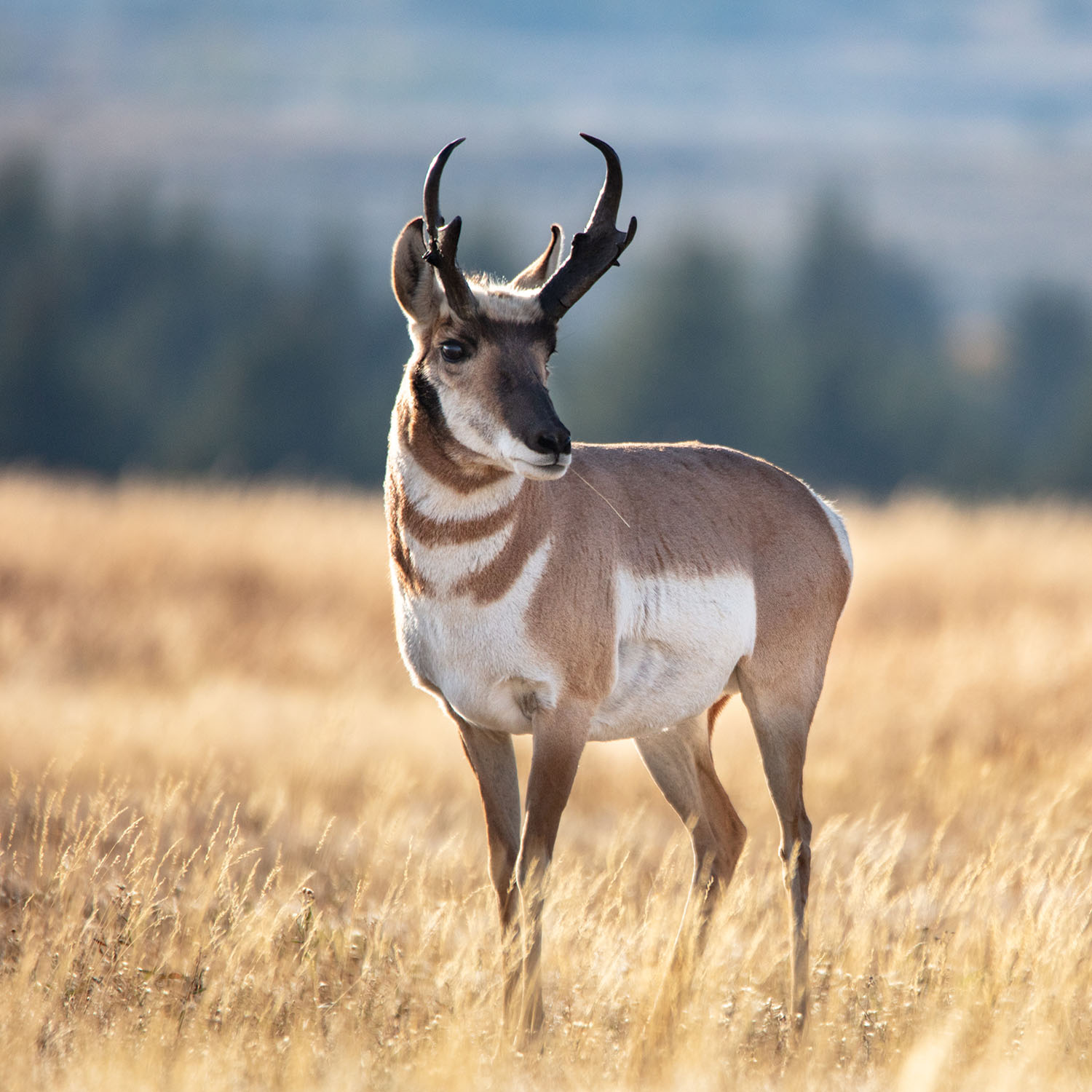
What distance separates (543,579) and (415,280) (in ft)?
3.58

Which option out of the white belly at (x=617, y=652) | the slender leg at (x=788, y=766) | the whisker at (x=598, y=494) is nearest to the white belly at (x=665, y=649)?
the white belly at (x=617, y=652)

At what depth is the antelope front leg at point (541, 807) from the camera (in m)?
4.75

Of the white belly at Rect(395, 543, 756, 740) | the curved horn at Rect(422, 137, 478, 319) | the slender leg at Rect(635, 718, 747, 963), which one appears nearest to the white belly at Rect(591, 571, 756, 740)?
the white belly at Rect(395, 543, 756, 740)

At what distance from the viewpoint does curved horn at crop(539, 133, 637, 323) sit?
4.91m

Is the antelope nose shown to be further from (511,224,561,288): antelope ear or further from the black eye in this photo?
(511,224,561,288): antelope ear

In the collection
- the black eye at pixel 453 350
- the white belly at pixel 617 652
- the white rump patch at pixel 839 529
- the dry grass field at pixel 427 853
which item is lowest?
the dry grass field at pixel 427 853

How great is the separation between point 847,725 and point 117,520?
9223 mm

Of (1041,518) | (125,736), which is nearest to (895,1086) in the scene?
(125,736)

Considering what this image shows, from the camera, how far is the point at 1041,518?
62.8ft

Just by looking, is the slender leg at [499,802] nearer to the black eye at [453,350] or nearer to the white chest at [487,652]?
the white chest at [487,652]

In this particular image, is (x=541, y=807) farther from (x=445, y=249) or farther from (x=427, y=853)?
(x=445, y=249)

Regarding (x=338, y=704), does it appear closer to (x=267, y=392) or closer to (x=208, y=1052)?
(x=208, y=1052)

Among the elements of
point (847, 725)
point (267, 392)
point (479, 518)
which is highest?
point (479, 518)

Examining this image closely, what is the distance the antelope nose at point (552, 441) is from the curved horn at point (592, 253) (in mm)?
585
